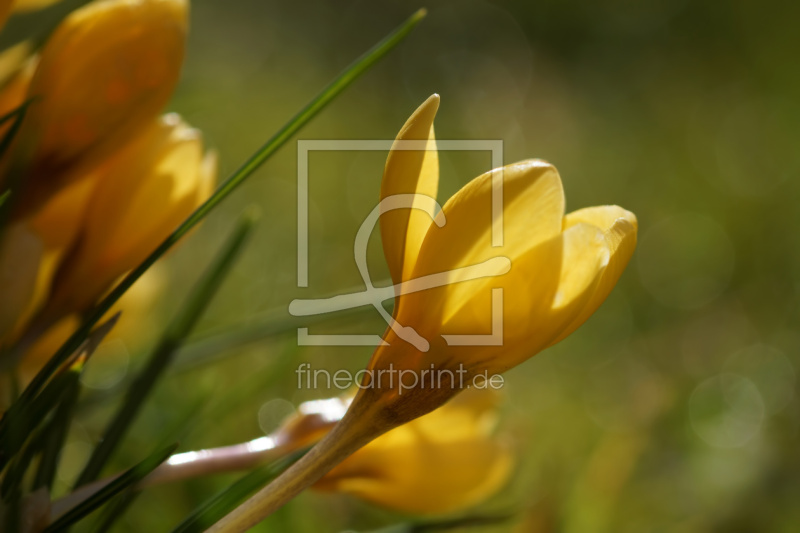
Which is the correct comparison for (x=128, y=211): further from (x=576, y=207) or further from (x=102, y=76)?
(x=576, y=207)

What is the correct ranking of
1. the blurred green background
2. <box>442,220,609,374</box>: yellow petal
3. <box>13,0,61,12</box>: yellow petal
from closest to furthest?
<box>442,220,609,374</box>: yellow petal
<box>13,0,61,12</box>: yellow petal
the blurred green background

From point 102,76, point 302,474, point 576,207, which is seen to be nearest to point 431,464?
point 302,474

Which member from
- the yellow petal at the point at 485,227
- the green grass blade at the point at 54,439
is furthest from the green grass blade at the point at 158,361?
the yellow petal at the point at 485,227

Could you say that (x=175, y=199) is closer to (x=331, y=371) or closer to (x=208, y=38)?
(x=331, y=371)

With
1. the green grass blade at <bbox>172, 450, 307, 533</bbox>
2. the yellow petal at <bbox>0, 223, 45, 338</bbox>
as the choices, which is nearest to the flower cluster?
the yellow petal at <bbox>0, 223, 45, 338</bbox>

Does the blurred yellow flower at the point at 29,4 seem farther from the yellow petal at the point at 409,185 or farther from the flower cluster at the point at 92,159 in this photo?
the yellow petal at the point at 409,185

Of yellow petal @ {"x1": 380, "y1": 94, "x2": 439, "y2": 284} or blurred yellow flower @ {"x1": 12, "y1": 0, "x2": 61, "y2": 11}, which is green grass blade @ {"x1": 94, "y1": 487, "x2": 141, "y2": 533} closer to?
yellow petal @ {"x1": 380, "y1": 94, "x2": 439, "y2": 284}

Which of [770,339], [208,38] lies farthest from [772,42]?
[208,38]

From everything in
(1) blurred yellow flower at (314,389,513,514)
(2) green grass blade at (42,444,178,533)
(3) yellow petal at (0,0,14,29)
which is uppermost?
(3) yellow petal at (0,0,14,29)
